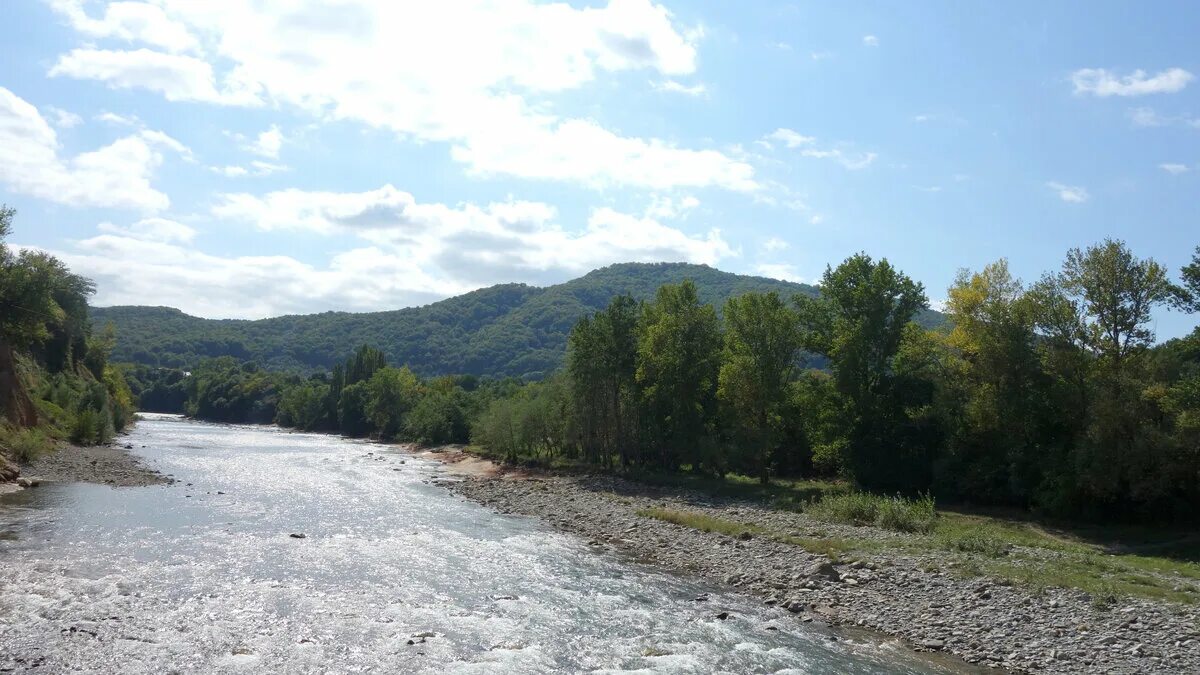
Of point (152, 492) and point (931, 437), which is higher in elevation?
point (931, 437)

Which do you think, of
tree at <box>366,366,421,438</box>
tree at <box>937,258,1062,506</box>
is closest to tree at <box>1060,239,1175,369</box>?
tree at <box>937,258,1062,506</box>

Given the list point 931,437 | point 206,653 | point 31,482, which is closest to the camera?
point 206,653

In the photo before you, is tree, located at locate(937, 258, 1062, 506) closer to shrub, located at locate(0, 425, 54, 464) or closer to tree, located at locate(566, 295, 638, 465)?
tree, located at locate(566, 295, 638, 465)

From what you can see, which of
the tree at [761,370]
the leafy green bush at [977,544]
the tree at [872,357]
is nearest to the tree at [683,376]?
the tree at [761,370]

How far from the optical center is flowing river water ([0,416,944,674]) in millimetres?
16906

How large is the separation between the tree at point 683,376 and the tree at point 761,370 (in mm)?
4252

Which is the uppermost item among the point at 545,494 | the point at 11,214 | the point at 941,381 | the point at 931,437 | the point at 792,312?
the point at 11,214

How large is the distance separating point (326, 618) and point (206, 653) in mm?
3513

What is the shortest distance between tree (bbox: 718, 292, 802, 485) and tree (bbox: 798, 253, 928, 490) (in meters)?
3.13

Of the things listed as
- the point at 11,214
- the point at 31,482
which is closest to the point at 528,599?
the point at 31,482

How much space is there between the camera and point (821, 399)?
49.2 m

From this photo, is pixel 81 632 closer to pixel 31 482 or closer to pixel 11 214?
pixel 31 482

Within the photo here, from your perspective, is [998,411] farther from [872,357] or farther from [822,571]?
[822,571]

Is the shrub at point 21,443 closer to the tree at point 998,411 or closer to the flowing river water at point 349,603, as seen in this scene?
the flowing river water at point 349,603
